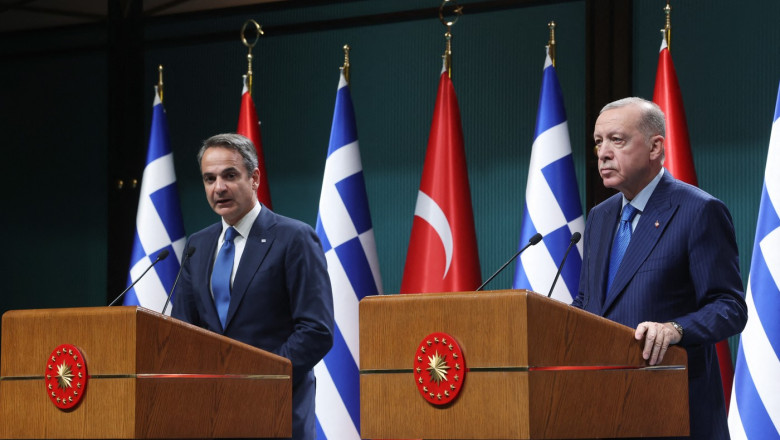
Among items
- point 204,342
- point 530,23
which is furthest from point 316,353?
point 530,23

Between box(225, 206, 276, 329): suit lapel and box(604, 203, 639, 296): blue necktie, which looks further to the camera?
box(225, 206, 276, 329): suit lapel

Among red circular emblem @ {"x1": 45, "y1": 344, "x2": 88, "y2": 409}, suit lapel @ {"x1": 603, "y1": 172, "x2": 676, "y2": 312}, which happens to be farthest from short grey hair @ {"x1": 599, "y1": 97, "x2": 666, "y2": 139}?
red circular emblem @ {"x1": 45, "y1": 344, "x2": 88, "y2": 409}

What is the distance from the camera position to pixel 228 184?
310cm

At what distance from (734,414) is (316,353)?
173cm

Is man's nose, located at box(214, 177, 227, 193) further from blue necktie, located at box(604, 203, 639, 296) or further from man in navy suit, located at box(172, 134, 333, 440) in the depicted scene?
blue necktie, located at box(604, 203, 639, 296)

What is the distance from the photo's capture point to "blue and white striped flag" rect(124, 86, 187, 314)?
206 inches

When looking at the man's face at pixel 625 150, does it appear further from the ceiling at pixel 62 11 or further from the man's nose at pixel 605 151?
the ceiling at pixel 62 11

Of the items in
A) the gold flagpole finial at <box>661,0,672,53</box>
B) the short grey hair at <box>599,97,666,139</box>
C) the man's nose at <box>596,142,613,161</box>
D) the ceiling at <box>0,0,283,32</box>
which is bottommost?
the man's nose at <box>596,142,613,161</box>

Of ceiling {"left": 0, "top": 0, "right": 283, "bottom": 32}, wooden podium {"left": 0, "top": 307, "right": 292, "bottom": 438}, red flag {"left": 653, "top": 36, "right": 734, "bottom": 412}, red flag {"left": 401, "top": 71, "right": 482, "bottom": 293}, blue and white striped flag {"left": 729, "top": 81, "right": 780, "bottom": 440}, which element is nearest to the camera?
wooden podium {"left": 0, "top": 307, "right": 292, "bottom": 438}

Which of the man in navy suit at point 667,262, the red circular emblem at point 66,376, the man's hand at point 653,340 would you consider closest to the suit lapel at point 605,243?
the man in navy suit at point 667,262

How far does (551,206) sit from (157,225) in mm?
2049

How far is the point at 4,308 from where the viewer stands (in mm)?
6379

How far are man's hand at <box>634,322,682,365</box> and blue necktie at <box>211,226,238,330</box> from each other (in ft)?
4.17

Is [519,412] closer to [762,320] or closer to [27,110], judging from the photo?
[762,320]
